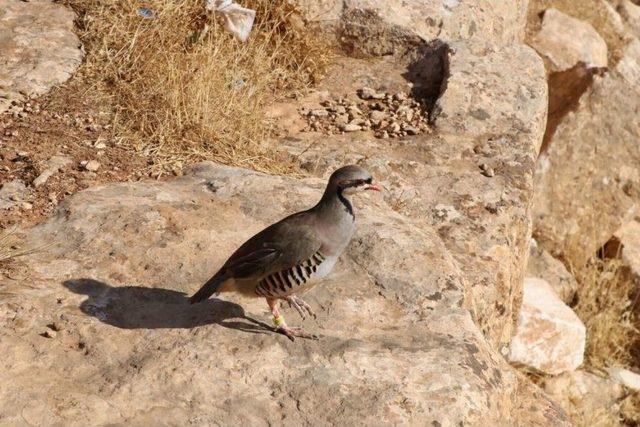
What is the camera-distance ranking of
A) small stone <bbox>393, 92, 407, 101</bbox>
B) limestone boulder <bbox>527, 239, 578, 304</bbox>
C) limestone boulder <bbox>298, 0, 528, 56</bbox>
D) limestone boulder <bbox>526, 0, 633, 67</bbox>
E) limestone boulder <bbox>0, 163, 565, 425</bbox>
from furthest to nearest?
limestone boulder <bbox>526, 0, 633, 67</bbox> → limestone boulder <bbox>527, 239, 578, 304</bbox> → limestone boulder <bbox>298, 0, 528, 56</bbox> → small stone <bbox>393, 92, 407, 101</bbox> → limestone boulder <bbox>0, 163, 565, 425</bbox>

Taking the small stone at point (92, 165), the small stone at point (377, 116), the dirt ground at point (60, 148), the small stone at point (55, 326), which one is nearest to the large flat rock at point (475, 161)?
the small stone at point (377, 116)

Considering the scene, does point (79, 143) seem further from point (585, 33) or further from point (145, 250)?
point (585, 33)

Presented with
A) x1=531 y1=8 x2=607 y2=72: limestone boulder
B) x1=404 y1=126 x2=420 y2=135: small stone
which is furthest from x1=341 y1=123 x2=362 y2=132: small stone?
x1=531 y1=8 x2=607 y2=72: limestone boulder

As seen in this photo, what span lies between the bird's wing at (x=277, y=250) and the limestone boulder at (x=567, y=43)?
6262 mm

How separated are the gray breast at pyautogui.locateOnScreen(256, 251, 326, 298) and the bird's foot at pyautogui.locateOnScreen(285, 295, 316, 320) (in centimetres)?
33

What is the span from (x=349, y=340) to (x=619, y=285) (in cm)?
560

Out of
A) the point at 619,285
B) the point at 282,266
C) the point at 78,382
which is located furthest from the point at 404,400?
the point at 619,285

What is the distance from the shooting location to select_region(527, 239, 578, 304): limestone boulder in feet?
30.3

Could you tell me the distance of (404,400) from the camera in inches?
166

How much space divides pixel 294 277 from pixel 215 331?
497 millimetres

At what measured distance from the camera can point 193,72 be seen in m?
6.93

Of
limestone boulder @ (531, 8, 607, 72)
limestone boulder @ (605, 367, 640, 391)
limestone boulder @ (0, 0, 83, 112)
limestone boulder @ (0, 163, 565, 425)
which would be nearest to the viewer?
limestone boulder @ (0, 163, 565, 425)

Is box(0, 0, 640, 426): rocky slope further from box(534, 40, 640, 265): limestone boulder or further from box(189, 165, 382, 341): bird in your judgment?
box(534, 40, 640, 265): limestone boulder

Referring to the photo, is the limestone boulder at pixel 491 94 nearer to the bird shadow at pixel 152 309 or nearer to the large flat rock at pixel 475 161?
the large flat rock at pixel 475 161
